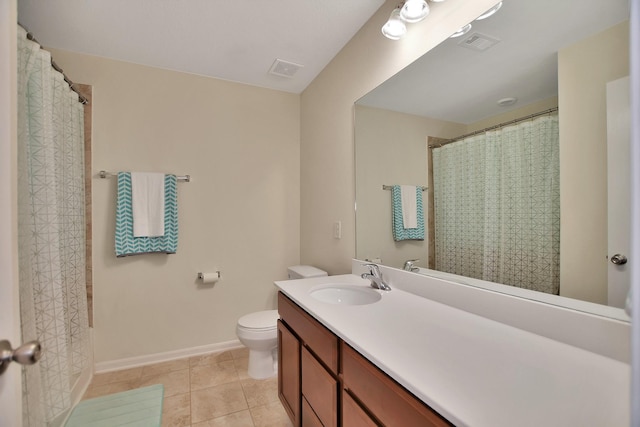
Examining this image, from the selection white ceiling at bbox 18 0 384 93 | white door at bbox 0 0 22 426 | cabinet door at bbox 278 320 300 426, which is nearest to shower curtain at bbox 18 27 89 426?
white ceiling at bbox 18 0 384 93

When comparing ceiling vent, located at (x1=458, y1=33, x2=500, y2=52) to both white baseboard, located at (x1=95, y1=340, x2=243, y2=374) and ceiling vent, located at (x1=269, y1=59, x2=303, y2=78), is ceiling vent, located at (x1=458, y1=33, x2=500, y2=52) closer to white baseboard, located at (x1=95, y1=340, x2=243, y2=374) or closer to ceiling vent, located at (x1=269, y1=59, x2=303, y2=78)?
ceiling vent, located at (x1=269, y1=59, x2=303, y2=78)

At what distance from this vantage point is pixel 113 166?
224 cm

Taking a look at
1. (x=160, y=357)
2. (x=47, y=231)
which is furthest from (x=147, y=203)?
(x=160, y=357)

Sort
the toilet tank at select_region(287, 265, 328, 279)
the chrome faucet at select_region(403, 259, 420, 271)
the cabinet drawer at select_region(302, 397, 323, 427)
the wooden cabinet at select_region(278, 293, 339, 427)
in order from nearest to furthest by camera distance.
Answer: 1. the wooden cabinet at select_region(278, 293, 339, 427)
2. the cabinet drawer at select_region(302, 397, 323, 427)
3. the chrome faucet at select_region(403, 259, 420, 271)
4. the toilet tank at select_region(287, 265, 328, 279)

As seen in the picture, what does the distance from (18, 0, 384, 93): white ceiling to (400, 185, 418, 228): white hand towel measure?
3.68 feet

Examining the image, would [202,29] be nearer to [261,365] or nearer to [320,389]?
[320,389]

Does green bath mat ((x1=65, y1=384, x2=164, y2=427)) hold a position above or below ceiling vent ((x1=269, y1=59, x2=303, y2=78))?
below

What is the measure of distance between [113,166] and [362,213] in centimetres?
194

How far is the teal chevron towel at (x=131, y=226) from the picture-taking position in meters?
2.18

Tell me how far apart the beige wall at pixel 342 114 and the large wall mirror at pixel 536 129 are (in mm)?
107

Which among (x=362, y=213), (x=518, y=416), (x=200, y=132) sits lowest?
(x=518, y=416)

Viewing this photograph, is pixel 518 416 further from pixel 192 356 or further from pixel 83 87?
pixel 83 87

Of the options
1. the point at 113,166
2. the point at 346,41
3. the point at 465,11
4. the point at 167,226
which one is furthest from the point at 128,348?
the point at 465,11

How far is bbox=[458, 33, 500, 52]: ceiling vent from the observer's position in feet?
3.84
